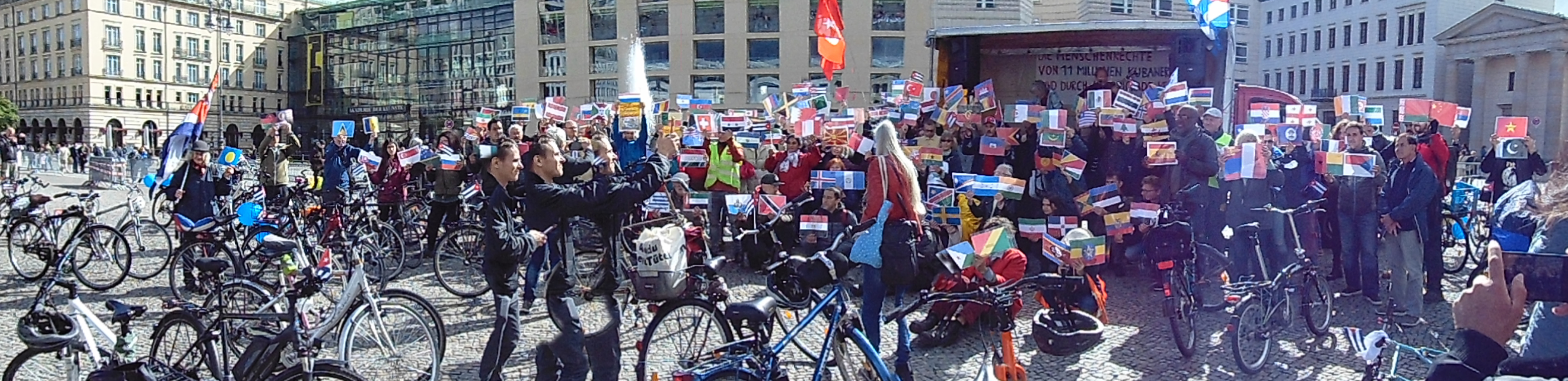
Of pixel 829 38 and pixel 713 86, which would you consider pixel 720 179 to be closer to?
pixel 829 38

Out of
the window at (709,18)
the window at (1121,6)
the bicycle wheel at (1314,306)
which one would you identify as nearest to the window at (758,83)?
the window at (709,18)

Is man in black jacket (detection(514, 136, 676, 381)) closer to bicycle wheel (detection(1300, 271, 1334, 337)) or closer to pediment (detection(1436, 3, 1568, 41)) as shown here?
bicycle wheel (detection(1300, 271, 1334, 337))

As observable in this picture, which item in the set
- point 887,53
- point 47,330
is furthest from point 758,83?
point 47,330

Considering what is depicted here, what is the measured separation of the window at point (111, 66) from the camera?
7962cm

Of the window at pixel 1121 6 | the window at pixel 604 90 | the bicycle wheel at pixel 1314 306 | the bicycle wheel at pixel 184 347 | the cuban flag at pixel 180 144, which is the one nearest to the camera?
the bicycle wheel at pixel 184 347

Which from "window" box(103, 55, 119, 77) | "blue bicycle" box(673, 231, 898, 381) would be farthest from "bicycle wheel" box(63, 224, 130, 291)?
"window" box(103, 55, 119, 77)

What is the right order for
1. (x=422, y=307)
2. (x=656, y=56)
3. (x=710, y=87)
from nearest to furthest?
(x=422, y=307), (x=710, y=87), (x=656, y=56)

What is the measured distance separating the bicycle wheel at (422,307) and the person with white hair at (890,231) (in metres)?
2.26

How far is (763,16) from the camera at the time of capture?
1977 inches

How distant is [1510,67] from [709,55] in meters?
38.6

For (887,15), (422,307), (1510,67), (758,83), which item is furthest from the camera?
(758,83)

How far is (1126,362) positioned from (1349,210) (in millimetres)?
2993

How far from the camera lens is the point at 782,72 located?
49.7m

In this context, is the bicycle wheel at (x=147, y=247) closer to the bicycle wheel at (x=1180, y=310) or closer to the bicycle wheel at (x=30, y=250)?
the bicycle wheel at (x=30, y=250)
